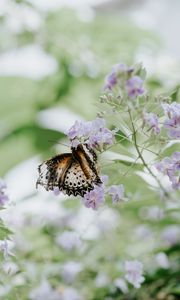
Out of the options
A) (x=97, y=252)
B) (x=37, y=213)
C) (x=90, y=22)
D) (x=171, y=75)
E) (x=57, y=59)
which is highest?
(x=90, y=22)

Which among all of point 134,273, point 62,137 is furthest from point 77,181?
point 62,137

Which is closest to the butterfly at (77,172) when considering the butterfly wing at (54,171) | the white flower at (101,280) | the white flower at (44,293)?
the butterfly wing at (54,171)

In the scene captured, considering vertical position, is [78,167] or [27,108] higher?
[27,108]

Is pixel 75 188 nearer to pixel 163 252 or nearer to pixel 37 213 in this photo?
pixel 163 252

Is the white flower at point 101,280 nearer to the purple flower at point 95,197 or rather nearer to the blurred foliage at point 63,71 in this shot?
the purple flower at point 95,197

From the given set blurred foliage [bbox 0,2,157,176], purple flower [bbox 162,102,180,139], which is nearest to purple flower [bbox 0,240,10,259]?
purple flower [bbox 162,102,180,139]

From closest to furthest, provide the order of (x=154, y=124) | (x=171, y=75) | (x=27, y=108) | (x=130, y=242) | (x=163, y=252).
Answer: (x=154, y=124) → (x=163, y=252) → (x=130, y=242) → (x=171, y=75) → (x=27, y=108)

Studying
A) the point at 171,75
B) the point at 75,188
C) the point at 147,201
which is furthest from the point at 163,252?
the point at 171,75

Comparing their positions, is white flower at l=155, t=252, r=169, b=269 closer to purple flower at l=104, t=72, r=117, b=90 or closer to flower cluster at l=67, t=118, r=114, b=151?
flower cluster at l=67, t=118, r=114, b=151

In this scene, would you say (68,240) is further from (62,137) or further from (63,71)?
(63,71)
